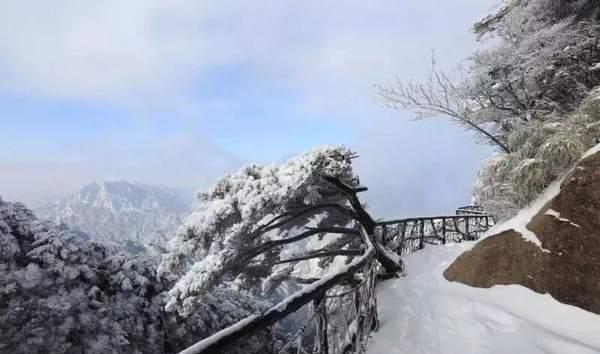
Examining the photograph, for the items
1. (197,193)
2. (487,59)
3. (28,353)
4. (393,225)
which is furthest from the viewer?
(28,353)

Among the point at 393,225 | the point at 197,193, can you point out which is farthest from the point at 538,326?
the point at 197,193

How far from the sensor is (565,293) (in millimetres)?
4699

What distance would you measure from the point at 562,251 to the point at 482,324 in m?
1.48

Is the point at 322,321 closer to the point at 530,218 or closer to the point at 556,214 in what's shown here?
the point at 556,214

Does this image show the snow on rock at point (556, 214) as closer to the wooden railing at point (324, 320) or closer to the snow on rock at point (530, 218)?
the snow on rock at point (530, 218)

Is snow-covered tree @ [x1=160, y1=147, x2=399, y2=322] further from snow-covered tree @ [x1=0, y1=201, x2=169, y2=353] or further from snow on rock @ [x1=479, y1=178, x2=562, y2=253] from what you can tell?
snow-covered tree @ [x1=0, y1=201, x2=169, y2=353]

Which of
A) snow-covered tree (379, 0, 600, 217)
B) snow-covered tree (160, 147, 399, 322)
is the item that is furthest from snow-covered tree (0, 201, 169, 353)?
snow-covered tree (379, 0, 600, 217)

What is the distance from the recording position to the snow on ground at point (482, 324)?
3.77m

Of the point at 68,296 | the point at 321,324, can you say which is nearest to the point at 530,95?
the point at 321,324

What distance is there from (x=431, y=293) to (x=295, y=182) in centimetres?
392

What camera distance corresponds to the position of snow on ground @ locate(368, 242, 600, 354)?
377 cm

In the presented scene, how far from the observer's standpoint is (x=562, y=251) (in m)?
4.93

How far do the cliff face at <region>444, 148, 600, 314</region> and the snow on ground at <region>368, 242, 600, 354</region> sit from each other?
16cm

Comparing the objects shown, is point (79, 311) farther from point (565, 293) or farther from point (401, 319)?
point (565, 293)
